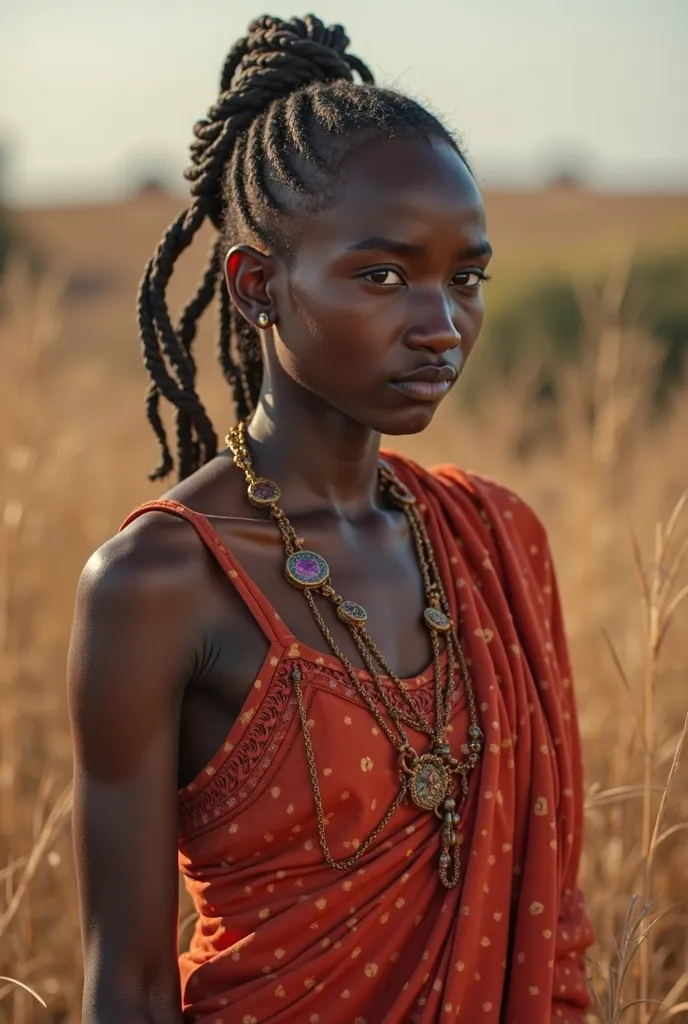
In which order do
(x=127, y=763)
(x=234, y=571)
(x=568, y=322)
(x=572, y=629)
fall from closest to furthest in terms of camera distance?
(x=127, y=763), (x=234, y=571), (x=572, y=629), (x=568, y=322)

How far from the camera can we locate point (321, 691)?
5.19 ft

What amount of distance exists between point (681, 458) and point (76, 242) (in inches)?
Answer: 1128

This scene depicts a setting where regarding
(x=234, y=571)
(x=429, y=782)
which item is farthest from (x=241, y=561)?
(x=429, y=782)

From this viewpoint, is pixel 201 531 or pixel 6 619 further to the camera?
pixel 6 619

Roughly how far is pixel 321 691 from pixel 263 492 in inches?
12.5

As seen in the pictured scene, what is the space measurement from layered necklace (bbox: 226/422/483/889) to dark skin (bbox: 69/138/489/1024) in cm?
2

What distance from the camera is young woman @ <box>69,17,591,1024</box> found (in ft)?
4.96

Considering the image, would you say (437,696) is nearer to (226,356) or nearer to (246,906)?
(246,906)

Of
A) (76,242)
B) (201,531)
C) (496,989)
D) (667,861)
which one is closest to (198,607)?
(201,531)

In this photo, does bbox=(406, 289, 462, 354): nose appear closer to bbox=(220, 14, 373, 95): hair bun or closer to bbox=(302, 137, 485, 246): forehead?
bbox=(302, 137, 485, 246): forehead

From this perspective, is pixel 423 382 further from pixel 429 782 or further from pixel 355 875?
pixel 355 875

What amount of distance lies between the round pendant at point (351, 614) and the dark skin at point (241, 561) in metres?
0.02

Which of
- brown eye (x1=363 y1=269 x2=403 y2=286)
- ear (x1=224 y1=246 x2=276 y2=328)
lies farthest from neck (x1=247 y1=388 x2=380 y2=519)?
brown eye (x1=363 y1=269 x2=403 y2=286)

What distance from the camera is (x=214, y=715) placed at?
5.18ft
